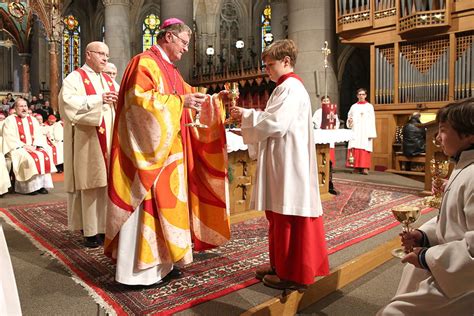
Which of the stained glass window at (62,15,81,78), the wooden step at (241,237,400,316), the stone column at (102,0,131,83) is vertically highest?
the stained glass window at (62,15,81,78)

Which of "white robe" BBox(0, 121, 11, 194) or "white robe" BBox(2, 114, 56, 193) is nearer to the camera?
"white robe" BBox(0, 121, 11, 194)

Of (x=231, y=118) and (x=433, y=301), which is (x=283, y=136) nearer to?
(x=231, y=118)

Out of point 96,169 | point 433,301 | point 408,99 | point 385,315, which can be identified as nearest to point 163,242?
point 96,169

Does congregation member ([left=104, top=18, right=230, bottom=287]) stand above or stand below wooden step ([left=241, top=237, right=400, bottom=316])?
above

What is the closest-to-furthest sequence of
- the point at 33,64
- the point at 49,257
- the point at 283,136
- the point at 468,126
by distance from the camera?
the point at 468,126
the point at 283,136
the point at 49,257
the point at 33,64

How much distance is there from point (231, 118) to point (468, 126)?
5.19 ft

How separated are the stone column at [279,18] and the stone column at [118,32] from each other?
5593mm

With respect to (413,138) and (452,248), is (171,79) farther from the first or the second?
(413,138)

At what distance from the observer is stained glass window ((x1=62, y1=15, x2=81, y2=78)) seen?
75.6 ft

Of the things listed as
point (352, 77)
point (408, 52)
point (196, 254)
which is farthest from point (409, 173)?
point (196, 254)

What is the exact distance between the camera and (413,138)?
9070 millimetres

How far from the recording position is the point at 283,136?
2.76 metres

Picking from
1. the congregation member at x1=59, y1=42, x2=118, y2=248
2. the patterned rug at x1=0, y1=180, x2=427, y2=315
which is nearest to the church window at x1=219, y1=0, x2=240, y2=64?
the patterned rug at x1=0, y1=180, x2=427, y2=315

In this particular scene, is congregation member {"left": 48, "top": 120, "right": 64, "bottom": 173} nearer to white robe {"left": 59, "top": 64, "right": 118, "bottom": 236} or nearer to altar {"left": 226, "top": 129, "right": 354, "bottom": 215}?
altar {"left": 226, "top": 129, "right": 354, "bottom": 215}
